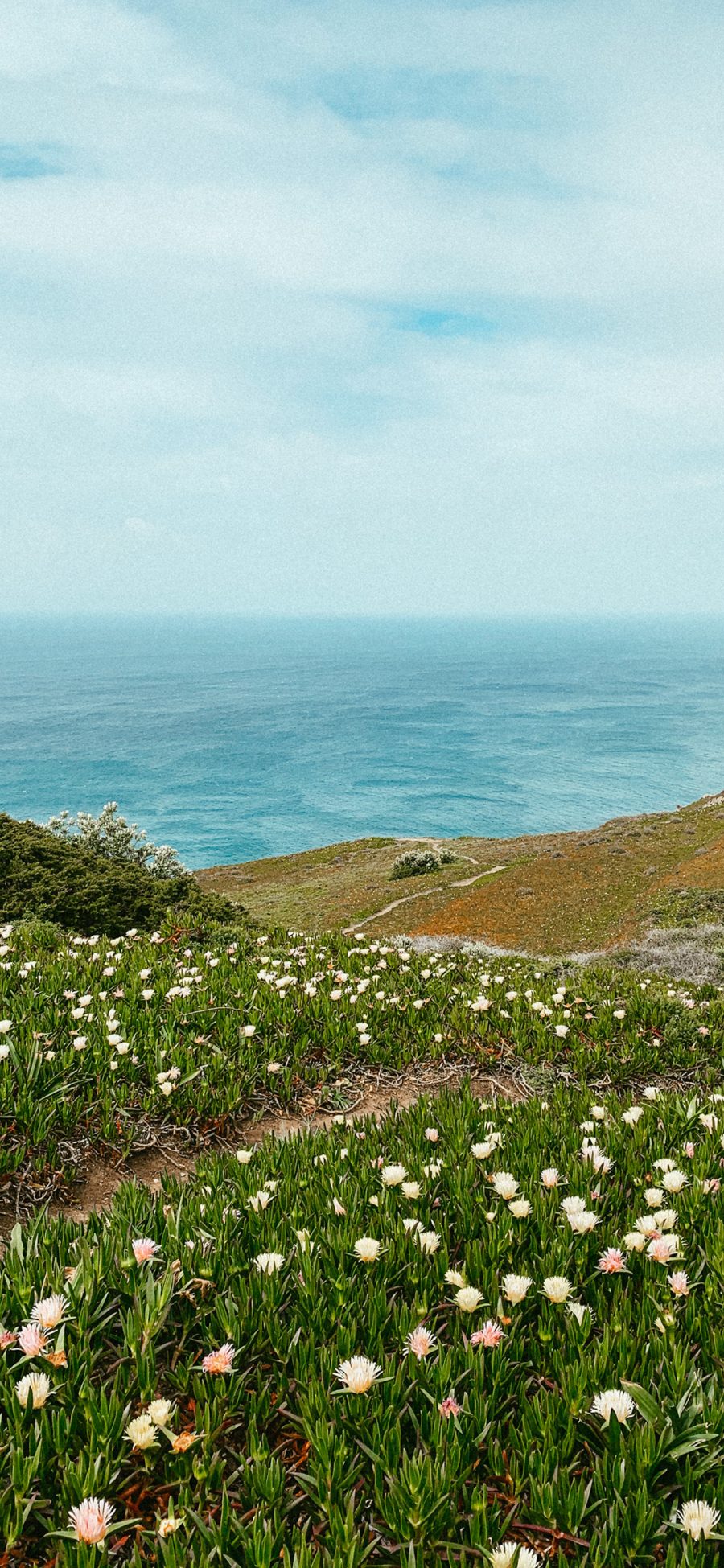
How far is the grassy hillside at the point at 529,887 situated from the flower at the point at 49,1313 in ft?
95.3

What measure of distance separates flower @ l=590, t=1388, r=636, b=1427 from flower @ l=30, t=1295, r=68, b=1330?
6.06ft

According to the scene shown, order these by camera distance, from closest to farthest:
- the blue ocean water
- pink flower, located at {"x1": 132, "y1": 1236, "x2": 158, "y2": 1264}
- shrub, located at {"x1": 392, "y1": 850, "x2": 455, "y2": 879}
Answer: pink flower, located at {"x1": 132, "y1": 1236, "x2": 158, "y2": 1264} < shrub, located at {"x1": 392, "y1": 850, "x2": 455, "y2": 879} < the blue ocean water

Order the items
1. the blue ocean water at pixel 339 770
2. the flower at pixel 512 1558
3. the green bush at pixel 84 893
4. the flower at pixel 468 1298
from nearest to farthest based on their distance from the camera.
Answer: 1. the flower at pixel 512 1558
2. the flower at pixel 468 1298
3. the green bush at pixel 84 893
4. the blue ocean water at pixel 339 770

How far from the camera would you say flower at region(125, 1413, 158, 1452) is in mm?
2428

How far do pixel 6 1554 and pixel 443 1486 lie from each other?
4.03ft

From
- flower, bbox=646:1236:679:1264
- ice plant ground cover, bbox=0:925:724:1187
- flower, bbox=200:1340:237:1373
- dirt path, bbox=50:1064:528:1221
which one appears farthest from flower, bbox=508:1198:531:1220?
ice plant ground cover, bbox=0:925:724:1187

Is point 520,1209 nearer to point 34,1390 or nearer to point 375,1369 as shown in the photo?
point 375,1369

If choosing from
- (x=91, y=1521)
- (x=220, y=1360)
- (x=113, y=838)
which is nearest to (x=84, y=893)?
(x=220, y=1360)

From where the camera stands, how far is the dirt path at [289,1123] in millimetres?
4773

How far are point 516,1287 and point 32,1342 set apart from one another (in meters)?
1.74

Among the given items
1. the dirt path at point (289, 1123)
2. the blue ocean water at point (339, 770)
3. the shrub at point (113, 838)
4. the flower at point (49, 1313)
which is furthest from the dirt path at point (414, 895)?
the blue ocean water at point (339, 770)

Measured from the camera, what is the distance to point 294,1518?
244 centimetres

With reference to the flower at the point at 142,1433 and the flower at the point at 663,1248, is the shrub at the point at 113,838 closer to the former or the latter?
the flower at the point at 663,1248

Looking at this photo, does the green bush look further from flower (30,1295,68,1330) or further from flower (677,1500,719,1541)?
flower (677,1500,719,1541)
